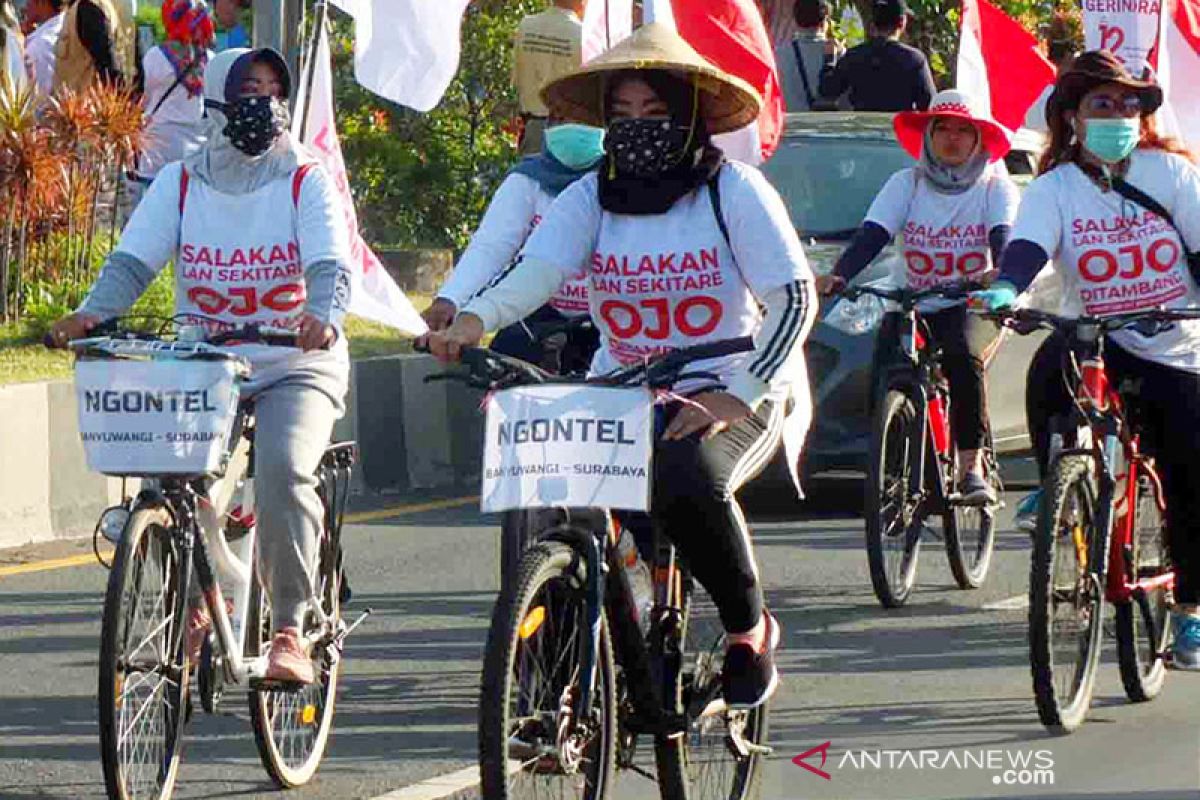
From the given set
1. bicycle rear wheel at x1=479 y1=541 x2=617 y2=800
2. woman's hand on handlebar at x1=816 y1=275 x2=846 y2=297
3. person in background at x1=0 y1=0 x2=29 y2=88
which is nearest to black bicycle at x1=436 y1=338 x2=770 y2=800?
bicycle rear wheel at x1=479 y1=541 x2=617 y2=800

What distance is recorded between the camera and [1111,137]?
318 inches

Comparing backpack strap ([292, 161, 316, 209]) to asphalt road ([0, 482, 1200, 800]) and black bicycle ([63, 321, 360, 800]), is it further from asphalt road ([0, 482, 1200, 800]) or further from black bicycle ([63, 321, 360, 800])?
asphalt road ([0, 482, 1200, 800])

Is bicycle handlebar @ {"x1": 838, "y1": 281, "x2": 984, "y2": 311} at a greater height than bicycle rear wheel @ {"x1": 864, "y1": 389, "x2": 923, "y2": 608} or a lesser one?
greater

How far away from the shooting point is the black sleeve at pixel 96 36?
1503cm

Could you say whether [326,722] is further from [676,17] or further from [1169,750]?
[676,17]

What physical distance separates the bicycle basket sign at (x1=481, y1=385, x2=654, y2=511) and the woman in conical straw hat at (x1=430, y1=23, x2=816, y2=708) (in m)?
0.43

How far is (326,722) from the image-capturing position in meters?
7.28

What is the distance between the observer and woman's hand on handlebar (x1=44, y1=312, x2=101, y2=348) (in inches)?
263

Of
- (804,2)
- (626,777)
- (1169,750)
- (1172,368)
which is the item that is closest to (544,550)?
(626,777)

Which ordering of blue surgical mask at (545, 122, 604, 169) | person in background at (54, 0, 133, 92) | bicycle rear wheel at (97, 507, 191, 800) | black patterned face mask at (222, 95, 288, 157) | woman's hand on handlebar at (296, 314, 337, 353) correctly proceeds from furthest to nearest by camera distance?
person in background at (54, 0, 133, 92) → blue surgical mask at (545, 122, 604, 169) → black patterned face mask at (222, 95, 288, 157) → woman's hand on handlebar at (296, 314, 337, 353) → bicycle rear wheel at (97, 507, 191, 800)

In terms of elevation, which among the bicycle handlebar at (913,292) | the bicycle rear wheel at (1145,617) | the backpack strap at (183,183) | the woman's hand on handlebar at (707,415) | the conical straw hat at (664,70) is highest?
the conical straw hat at (664,70)

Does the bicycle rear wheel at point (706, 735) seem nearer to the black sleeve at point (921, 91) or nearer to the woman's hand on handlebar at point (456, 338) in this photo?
the woman's hand on handlebar at point (456, 338)

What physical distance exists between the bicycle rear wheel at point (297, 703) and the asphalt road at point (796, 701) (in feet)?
0.23

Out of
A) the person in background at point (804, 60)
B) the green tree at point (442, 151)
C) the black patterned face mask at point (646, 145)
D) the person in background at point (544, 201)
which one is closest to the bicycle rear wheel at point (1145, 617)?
the person in background at point (544, 201)
